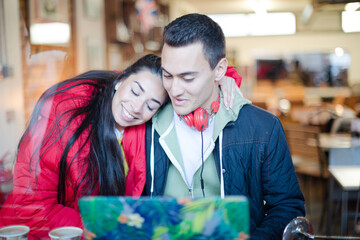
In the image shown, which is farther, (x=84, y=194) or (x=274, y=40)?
(x=274, y=40)

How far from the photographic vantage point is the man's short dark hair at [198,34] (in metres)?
1.43

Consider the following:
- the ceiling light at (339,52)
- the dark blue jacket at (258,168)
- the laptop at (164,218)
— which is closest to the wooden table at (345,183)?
the dark blue jacket at (258,168)

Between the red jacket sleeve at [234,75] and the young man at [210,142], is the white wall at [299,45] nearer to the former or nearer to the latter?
the red jacket sleeve at [234,75]

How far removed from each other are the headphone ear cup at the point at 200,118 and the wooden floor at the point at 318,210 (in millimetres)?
2174

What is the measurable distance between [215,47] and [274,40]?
31.5ft

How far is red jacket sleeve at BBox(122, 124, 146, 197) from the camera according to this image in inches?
62.7

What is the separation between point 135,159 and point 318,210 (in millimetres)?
3448

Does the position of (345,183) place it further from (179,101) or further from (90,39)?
(90,39)

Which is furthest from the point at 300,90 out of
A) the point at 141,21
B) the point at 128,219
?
the point at 128,219

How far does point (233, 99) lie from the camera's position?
5.35 feet

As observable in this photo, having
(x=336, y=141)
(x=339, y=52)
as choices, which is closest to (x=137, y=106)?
(x=336, y=141)

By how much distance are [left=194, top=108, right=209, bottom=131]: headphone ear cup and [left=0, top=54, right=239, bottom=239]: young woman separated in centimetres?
15

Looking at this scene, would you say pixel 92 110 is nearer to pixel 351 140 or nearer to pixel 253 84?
pixel 351 140

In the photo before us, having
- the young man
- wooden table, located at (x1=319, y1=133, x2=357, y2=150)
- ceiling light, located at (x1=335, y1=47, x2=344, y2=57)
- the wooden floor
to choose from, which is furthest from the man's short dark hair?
ceiling light, located at (x1=335, y1=47, x2=344, y2=57)
